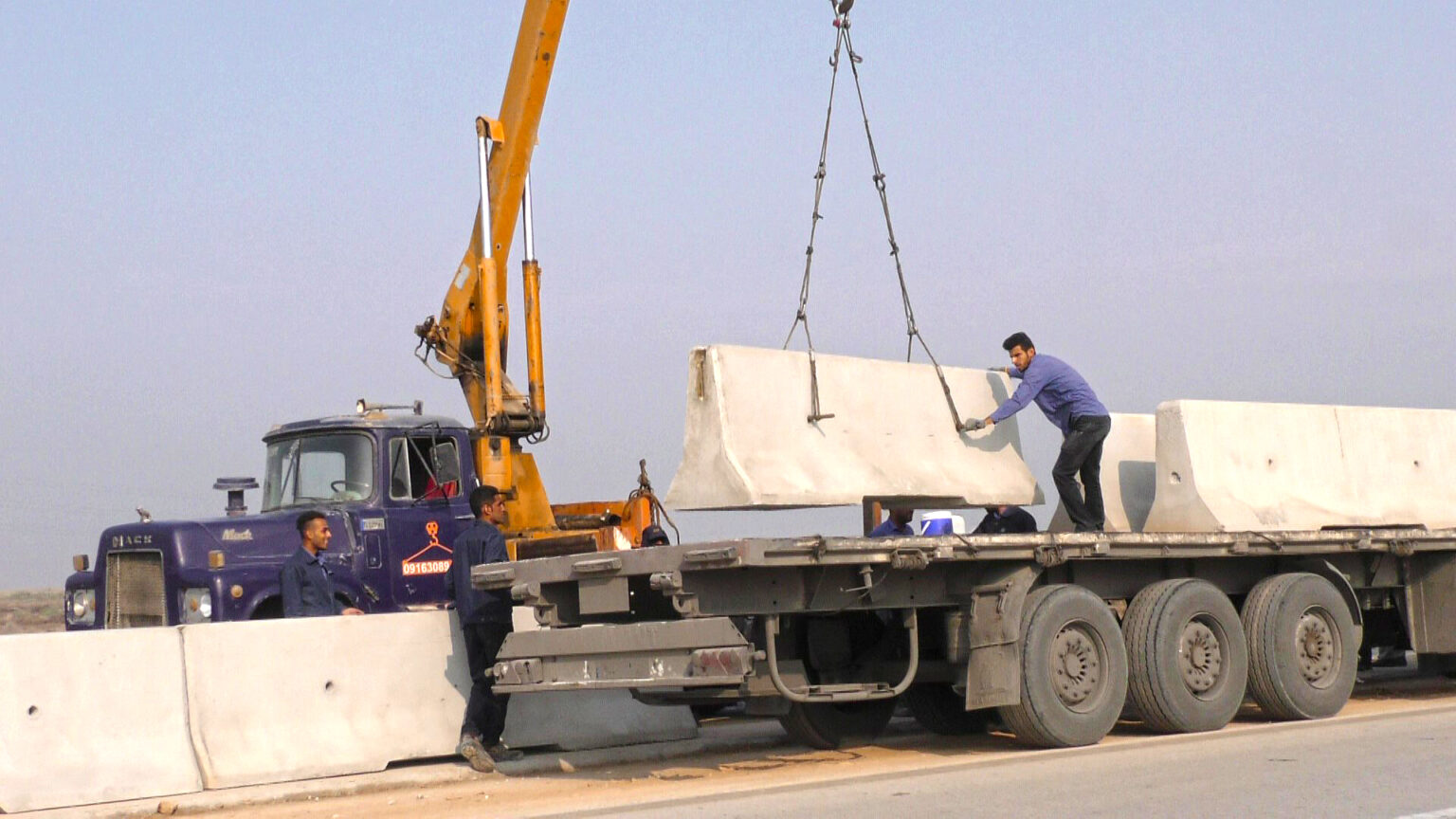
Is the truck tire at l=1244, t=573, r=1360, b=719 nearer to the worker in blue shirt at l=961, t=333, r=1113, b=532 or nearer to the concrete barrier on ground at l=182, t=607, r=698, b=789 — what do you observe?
the worker in blue shirt at l=961, t=333, r=1113, b=532

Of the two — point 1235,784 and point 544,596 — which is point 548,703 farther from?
point 1235,784

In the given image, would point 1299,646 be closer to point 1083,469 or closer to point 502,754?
point 1083,469

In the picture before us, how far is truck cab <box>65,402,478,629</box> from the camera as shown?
41.2 ft

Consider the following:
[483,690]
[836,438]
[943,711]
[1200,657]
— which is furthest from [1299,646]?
[483,690]

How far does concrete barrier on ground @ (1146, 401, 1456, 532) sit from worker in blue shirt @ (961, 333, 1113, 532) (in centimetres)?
81

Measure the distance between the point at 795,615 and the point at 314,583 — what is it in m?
3.35

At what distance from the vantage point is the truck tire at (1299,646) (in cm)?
1163

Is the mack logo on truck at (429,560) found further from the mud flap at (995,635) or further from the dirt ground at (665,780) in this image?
the mud flap at (995,635)

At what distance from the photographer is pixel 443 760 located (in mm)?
11062

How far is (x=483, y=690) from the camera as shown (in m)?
10.8

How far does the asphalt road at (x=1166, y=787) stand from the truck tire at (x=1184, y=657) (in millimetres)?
525

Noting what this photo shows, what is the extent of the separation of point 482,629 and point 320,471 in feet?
11.4

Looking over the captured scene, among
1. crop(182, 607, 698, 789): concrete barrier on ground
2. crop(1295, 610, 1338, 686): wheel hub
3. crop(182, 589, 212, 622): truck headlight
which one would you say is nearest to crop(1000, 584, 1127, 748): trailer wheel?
crop(1295, 610, 1338, 686): wheel hub

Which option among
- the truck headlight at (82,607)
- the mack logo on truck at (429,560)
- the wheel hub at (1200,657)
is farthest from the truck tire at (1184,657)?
the truck headlight at (82,607)
